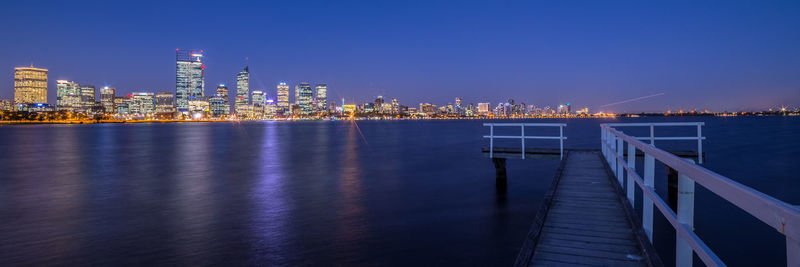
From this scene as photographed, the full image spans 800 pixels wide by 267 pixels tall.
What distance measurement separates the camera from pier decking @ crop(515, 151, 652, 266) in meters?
4.93

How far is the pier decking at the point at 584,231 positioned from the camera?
4.93 metres

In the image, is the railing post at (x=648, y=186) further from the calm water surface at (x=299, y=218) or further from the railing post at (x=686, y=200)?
the calm water surface at (x=299, y=218)

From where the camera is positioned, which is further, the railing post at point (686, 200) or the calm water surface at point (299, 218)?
the calm water surface at point (299, 218)

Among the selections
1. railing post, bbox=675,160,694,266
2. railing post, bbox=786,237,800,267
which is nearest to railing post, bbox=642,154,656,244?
railing post, bbox=675,160,694,266

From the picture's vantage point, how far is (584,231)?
588 centimetres

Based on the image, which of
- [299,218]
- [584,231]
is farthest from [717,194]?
[299,218]

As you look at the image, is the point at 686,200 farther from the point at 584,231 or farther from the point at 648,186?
the point at 584,231

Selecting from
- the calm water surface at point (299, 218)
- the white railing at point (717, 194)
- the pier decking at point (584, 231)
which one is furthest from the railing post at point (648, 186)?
the calm water surface at point (299, 218)

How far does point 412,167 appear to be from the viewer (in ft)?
82.9

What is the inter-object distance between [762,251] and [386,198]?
10.7 metres

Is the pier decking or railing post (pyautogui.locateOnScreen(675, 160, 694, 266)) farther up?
railing post (pyautogui.locateOnScreen(675, 160, 694, 266))

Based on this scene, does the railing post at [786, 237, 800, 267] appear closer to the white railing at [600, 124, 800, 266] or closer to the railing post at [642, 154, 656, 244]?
the white railing at [600, 124, 800, 266]

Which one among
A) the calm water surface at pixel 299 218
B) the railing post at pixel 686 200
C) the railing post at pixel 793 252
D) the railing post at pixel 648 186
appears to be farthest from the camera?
the calm water surface at pixel 299 218

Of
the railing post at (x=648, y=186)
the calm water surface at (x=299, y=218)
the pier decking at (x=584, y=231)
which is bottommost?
the calm water surface at (x=299, y=218)
